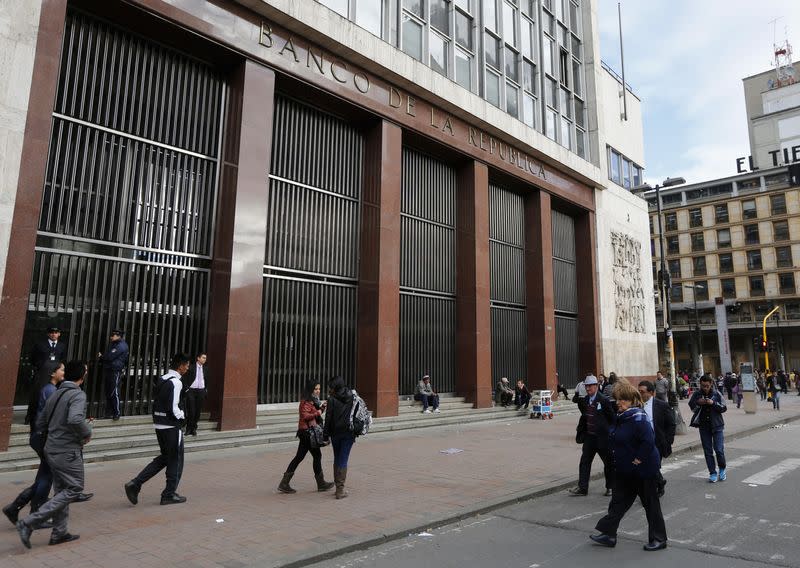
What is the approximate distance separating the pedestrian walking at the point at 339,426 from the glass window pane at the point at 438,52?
592 inches

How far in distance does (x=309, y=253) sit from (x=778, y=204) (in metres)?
68.4

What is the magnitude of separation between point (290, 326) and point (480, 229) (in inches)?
349

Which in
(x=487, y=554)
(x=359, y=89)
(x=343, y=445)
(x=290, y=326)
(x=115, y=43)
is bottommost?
(x=487, y=554)

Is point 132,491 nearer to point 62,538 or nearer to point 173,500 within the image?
point 173,500

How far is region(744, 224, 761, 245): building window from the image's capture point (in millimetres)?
65812

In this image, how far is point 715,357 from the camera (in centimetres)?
6819

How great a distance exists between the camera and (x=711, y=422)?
28.6ft

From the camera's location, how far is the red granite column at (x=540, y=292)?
75.9 ft

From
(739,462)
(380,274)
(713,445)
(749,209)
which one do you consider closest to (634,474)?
(713,445)

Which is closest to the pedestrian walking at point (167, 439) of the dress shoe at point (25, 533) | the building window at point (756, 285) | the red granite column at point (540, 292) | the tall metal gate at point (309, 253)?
the dress shoe at point (25, 533)

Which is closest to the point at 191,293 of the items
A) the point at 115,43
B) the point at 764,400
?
the point at 115,43

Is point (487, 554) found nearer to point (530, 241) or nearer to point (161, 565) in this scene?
point (161, 565)

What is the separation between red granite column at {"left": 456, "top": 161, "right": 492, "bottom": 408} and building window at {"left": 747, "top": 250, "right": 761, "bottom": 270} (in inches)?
2299

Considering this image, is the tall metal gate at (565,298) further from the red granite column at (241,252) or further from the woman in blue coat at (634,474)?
the woman in blue coat at (634,474)
